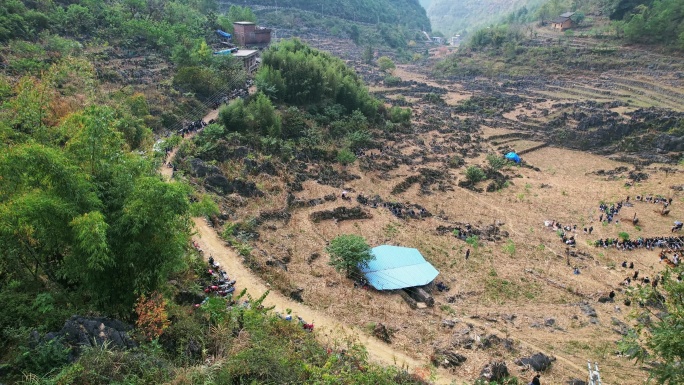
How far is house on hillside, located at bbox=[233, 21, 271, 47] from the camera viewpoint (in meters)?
57.4

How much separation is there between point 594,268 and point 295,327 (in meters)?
19.6

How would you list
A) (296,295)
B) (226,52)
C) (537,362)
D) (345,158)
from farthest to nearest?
(226,52), (345,158), (296,295), (537,362)

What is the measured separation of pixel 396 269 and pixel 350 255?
2.46 metres

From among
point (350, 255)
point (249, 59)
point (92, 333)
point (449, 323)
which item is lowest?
point (449, 323)

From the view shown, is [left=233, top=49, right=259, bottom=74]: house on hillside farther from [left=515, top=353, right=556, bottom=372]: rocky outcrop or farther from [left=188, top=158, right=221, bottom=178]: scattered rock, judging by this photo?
[left=515, top=353, right=556, bottom=372]: rocky outcrop

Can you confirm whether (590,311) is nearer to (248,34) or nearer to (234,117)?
(234,117)

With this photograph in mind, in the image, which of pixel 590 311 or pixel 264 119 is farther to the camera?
pixel 264 119

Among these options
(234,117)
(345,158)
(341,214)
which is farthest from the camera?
(345,158)

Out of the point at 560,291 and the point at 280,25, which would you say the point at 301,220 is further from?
the point at 280,25

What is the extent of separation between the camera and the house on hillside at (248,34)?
188ft

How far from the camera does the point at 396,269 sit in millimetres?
20375

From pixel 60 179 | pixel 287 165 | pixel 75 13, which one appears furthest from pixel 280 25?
pixel 60 179

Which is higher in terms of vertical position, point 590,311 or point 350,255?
point 350,255

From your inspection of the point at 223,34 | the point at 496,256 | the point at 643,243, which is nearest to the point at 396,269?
the point at 496,256
